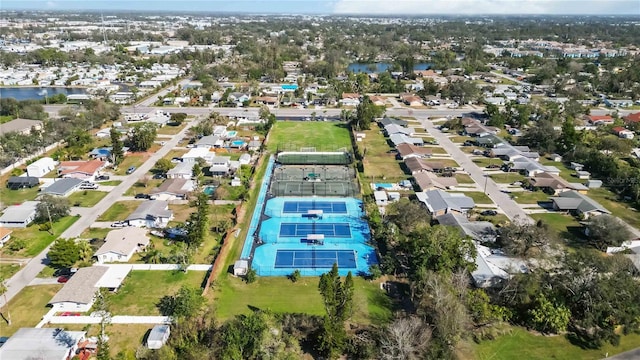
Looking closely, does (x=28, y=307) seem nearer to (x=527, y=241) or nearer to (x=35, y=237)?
(x=35, y=237)

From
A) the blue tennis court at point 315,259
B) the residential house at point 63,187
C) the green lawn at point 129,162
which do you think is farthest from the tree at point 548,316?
the green lawn at point 129,162

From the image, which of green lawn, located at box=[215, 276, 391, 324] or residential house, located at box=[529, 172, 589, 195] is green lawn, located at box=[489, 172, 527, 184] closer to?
residential house, located at box=[529, 172, 589, 195]

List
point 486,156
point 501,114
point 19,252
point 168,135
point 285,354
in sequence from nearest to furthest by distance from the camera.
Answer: point 285,354 → point 19,252 → point 486,156 → point 168,135 → point 501,114

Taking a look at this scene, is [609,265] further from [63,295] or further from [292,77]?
[292,77]

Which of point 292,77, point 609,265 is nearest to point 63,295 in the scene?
point 609,265

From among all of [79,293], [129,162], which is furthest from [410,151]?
[79,293]

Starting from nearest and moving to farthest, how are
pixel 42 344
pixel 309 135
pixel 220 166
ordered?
pixel 42 344
pixel 220 166
pixel 309 135

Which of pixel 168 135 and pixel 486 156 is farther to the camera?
pixel 168 135
